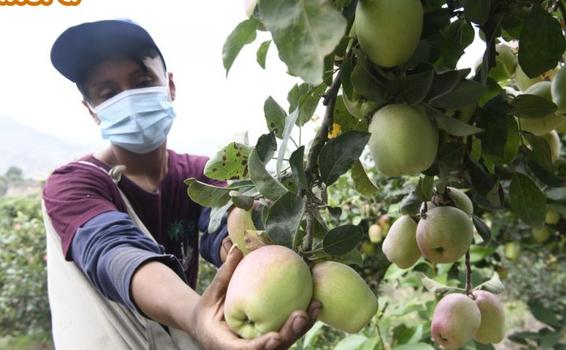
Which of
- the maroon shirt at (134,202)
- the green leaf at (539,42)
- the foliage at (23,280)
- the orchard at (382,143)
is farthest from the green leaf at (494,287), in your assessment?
the foliage at (23,280)

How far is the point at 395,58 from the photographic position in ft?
1.44

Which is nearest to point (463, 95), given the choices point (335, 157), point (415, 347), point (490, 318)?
point (335, 157)

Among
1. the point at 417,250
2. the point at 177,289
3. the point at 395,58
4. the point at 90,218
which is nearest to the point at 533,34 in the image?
the point at 395,58

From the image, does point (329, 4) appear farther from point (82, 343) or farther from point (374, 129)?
point (82, 343)

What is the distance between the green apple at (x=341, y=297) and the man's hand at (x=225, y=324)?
13 mm

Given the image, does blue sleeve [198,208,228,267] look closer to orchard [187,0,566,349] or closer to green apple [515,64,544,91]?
orchard [187,0,566,349]

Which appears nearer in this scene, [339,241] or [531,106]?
[339,241]

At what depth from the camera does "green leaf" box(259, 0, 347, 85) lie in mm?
352

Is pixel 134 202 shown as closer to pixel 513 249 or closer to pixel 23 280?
pixel 513 249

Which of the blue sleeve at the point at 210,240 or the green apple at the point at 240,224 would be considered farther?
the blue sleeve at the point at 210,240

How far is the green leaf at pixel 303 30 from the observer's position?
1.16 feet

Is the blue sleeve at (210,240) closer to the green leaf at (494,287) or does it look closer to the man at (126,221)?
the man at (126,221)

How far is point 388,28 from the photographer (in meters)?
0.42

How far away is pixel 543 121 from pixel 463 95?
0.21 meters
